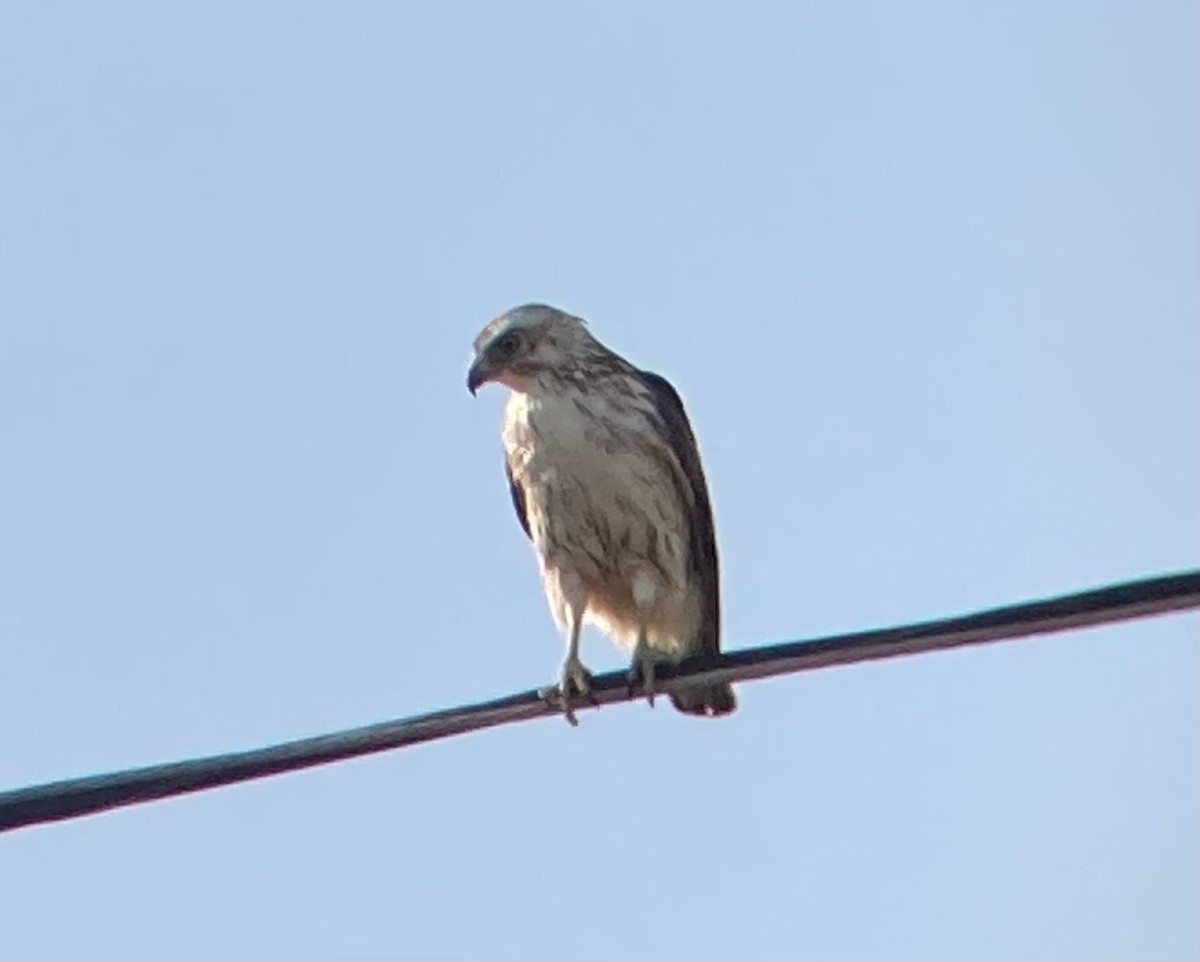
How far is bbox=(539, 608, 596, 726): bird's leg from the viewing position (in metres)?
7.92

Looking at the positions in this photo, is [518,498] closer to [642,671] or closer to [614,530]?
[614,530]

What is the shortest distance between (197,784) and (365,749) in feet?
1.52

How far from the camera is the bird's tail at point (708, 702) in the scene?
33.3 ft

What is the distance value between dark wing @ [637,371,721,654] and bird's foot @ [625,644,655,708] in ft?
3.06

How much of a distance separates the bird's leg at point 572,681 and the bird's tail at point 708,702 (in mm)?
560

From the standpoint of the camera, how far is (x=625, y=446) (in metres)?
9.98

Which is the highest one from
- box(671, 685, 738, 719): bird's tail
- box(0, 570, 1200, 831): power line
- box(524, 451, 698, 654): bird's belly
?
box(524, 451, 698, 654): bird's belly

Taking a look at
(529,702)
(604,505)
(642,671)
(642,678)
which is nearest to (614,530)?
(604,505)

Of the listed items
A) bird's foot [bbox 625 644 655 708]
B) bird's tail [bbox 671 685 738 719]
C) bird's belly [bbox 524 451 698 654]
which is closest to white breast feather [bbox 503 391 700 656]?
bird's belly [bbox 524 451 698 654]

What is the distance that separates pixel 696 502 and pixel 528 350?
3.15 feet

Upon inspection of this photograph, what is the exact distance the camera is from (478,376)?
1047 cm

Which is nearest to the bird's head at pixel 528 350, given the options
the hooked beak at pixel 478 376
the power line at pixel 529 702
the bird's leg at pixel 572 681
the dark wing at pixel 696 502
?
the hooked beak at pixel 478 376

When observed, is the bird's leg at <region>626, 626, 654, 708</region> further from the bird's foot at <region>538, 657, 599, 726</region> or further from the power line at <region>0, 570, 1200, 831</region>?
the power line at <region>0, 570, 1200, 831</region>

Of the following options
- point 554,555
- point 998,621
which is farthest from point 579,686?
point 998,621
